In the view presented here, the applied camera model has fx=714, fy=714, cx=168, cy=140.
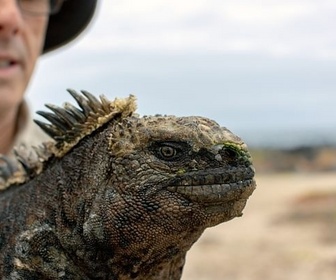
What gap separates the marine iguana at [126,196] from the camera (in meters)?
2.50

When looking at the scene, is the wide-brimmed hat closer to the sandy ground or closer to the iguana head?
the iguana head

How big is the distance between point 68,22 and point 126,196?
4.34 metres

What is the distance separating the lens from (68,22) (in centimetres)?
662

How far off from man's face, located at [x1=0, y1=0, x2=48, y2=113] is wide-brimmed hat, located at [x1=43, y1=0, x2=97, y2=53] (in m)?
1.30

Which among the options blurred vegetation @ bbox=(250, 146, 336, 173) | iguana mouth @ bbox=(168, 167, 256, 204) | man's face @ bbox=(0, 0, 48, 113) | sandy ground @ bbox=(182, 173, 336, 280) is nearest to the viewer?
iguana mouth @ bbox=(168, 167, 256, 204)

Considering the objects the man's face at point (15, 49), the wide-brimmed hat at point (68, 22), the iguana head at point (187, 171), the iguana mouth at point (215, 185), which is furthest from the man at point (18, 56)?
the iguana mouth at point (215, 185)

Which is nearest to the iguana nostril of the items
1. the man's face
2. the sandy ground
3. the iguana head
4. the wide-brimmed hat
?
the iguana head

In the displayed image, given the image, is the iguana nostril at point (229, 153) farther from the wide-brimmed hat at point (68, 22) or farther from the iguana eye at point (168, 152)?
the wide-brimmed hat at point (68, 22)

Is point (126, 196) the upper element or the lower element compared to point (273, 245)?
lower

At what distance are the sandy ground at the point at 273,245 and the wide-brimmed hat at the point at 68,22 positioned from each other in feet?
27.0

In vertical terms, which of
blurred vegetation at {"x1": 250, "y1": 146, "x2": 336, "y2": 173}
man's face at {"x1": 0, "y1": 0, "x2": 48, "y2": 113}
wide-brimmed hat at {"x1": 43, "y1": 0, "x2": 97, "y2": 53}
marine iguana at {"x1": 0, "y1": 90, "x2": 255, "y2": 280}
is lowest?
marine iguana at {"x1": 0, "y1": 90, "x2": 255, "y2": 280}

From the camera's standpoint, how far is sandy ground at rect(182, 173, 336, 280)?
14.6 meters

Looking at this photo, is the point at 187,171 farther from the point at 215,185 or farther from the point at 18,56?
the point at 18,56

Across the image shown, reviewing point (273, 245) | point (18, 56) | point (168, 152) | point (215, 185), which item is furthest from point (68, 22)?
point (273, 245)
